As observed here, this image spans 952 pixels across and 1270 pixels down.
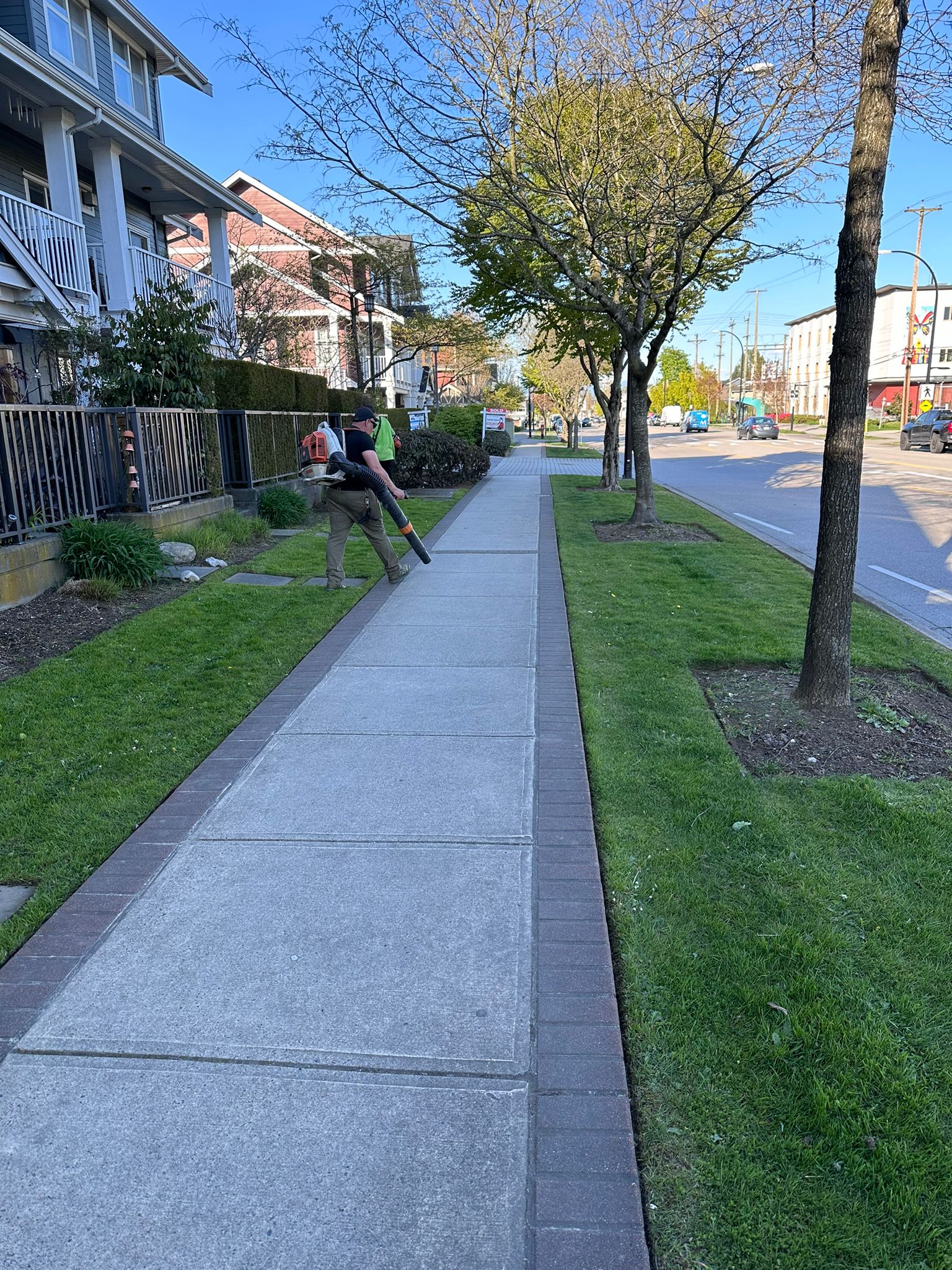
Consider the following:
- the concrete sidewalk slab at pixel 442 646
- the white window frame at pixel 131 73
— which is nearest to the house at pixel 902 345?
the white window frame at pixel 131 73

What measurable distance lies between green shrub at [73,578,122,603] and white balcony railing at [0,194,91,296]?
8.12 meters

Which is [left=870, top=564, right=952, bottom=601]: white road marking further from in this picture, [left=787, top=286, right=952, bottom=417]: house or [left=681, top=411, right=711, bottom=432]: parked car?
[left=681, top=411, right=711, bottom=432]: parked car

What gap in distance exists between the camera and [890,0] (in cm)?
479

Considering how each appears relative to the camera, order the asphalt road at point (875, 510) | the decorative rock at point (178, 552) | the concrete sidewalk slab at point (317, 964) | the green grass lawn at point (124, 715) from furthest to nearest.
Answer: the decorative rock at point (178, 552) → the asphalt road at point (875, 510) → the green grass lawn at point (124, 715) → the concrete sidewalk slab at point (317, 964)

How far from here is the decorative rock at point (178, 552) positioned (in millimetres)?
10102

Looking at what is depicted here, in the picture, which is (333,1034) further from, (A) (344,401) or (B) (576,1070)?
(A) (344,401)

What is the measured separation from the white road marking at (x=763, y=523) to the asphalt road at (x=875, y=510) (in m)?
0.02

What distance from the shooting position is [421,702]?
5859 millimetres

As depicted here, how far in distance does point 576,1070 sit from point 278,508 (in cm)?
1194

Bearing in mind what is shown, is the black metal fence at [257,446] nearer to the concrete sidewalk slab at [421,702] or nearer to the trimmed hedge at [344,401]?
the trimmed hedge at [344,401]

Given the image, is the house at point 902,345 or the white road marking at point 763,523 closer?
the white road marking at point 763,523

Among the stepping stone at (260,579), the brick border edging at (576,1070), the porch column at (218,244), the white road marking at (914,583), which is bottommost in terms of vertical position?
the white road marking at (914,583)

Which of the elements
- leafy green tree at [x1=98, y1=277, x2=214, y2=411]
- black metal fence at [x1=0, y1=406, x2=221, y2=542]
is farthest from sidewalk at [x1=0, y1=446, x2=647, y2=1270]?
leafy green tree at [x1=98, y1=277, x2=214, y2=411]

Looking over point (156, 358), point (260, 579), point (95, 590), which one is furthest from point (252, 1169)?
point (156, 358)
